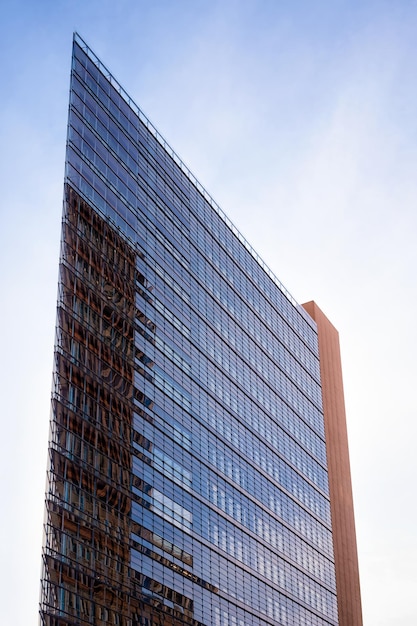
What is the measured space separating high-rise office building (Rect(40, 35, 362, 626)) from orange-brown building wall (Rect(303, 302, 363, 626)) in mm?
780

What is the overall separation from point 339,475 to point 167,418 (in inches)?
1954

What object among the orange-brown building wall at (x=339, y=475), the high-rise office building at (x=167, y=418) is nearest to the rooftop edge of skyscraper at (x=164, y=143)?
the high-rise office building at (x=167, y=418)

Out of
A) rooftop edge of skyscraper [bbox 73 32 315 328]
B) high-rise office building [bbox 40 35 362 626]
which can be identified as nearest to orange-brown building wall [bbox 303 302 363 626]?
high-rise office building [bbox 40 35 362 626]

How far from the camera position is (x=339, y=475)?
127000 millimetres

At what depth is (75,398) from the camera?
72.4 meters

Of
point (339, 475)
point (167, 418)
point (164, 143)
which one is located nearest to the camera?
point (167, 418)

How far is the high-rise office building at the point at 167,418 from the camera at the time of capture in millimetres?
71375

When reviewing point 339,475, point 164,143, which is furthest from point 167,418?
point 339,475

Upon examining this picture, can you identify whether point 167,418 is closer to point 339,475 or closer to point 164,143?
point 164,143

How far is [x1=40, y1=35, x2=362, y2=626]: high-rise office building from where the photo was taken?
71.4 metres

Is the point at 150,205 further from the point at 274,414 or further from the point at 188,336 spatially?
the point at 274,414

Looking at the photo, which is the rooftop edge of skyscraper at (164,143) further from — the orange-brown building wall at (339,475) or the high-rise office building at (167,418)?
the orange-brown building wall at (339,475)

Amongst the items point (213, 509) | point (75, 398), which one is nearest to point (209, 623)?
point (213, 509)

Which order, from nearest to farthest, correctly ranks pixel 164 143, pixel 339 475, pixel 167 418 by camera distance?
pixel 167 418 → pixel 164 143 → pixel 339 475
